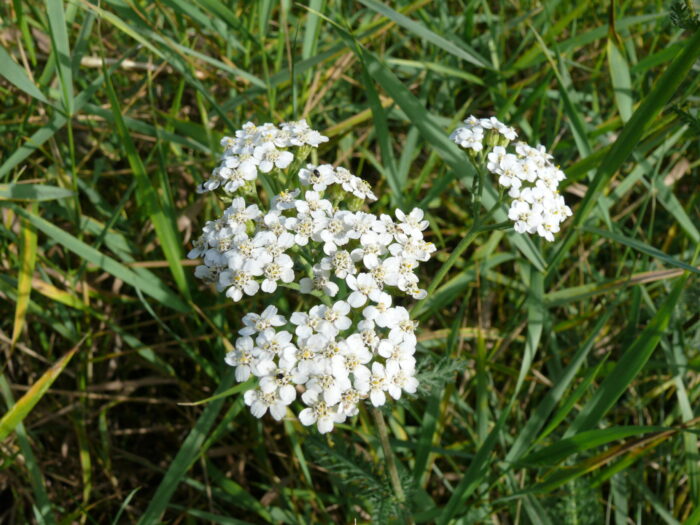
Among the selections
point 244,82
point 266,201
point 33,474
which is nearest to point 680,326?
point 266,201

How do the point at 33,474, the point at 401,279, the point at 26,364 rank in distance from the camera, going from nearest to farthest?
the point at 401,279 < the point at 33,474 < the point at 26,364

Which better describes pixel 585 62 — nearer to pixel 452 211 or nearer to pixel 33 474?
pixel 452 211

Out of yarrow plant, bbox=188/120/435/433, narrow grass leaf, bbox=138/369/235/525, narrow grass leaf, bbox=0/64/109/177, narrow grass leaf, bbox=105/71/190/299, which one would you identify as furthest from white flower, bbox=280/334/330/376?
narrow grass leaf, bbox=0/64/109/177

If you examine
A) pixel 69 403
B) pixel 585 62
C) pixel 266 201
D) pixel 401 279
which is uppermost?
pixel 585 62

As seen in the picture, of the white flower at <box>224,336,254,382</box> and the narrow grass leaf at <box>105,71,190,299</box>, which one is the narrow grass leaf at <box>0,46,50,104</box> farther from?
the white flower at <box>224,336,254,382</box>

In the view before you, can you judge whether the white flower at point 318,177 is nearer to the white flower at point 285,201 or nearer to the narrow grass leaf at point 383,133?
the white flower at point 285,201

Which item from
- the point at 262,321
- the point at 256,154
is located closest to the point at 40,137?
the point at 256,154
